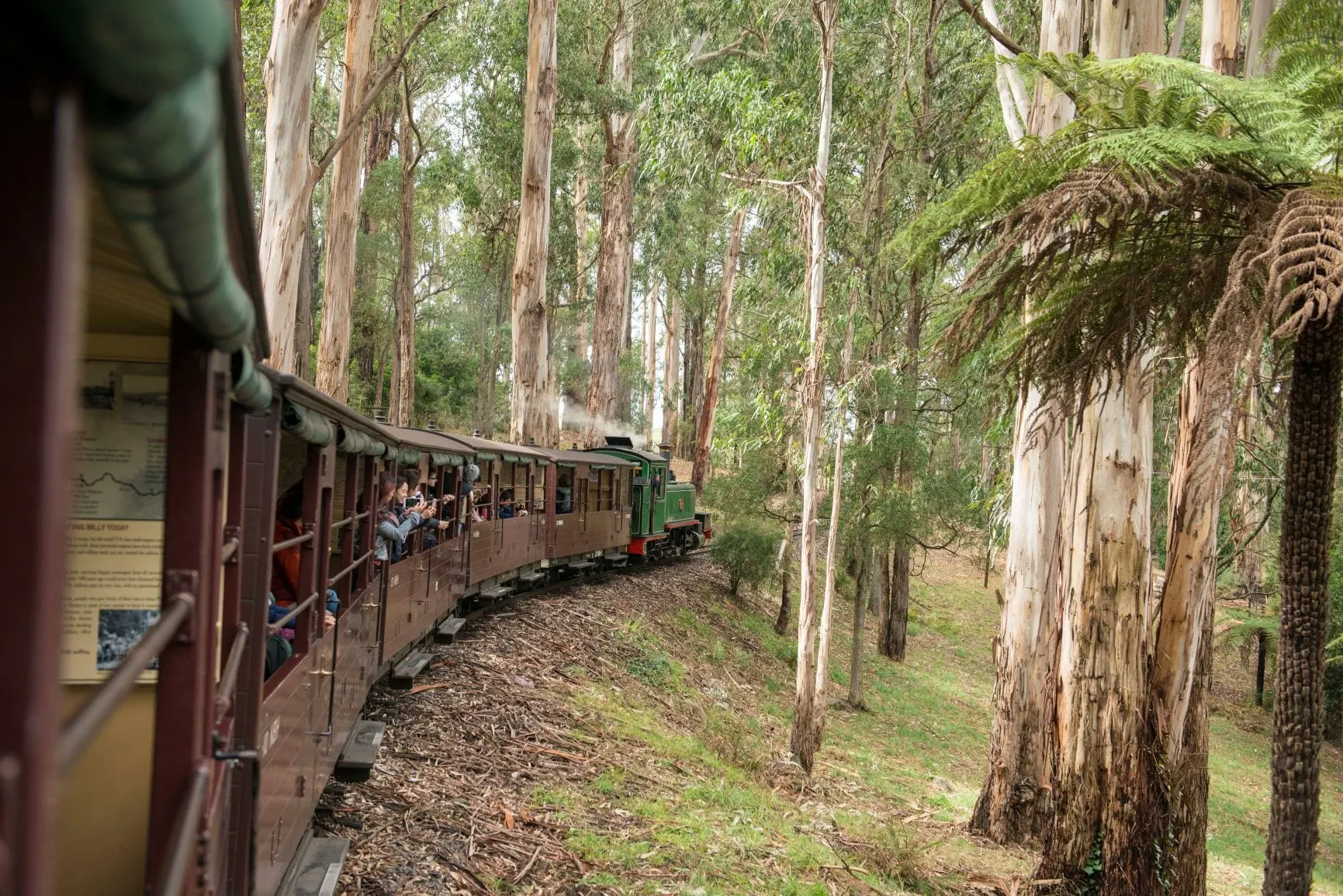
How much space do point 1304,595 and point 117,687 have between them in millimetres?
4479

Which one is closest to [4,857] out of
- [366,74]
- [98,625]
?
[98,625]

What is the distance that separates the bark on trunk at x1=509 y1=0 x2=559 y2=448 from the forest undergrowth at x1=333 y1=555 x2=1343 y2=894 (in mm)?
4046

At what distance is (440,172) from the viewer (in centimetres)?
2755

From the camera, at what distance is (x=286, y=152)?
11.3m

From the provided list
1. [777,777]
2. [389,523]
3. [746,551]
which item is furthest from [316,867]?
[746,551]

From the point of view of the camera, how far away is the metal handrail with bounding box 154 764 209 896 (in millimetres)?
1759

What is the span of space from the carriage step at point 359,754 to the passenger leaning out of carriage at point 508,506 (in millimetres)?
7178

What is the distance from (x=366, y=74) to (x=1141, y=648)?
14.2m

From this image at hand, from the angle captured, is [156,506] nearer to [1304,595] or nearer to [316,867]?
[316,867]

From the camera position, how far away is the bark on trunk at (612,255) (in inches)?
953

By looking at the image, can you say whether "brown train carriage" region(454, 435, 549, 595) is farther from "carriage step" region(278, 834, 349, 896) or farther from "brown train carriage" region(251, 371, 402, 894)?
"carriage step" region(278, 834, 349, 896)

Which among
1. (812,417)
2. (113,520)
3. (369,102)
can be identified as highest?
(369,102)

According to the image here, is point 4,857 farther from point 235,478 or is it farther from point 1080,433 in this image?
point 1080,433

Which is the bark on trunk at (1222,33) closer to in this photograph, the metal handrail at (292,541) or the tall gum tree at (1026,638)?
the tall gum tree at (1026,638)
